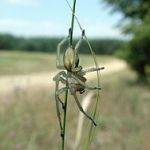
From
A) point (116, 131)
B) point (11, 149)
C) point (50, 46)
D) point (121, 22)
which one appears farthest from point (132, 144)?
point (50, 46)

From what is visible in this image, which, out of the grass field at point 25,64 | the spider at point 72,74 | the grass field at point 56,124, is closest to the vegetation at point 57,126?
the grass field at point 56,124

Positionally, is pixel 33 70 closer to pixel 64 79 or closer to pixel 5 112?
pixel 5 112

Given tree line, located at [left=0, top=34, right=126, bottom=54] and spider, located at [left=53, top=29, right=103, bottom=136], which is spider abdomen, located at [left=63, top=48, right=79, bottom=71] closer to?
spider, located at [left=53, top=29, right=103, bottom=136]

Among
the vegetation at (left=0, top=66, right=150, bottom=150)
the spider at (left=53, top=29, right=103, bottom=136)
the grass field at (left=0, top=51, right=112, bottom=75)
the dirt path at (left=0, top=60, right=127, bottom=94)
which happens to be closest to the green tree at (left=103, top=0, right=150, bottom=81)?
the dirt path at (left=0, top=60, right=127, bottom=94)

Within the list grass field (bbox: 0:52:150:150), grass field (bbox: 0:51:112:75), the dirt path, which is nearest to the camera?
grass field (bbox: 0:52:150:150)

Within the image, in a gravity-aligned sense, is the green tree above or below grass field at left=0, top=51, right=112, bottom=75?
above

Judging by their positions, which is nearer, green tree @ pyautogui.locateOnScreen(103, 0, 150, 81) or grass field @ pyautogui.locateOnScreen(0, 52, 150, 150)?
grass field @ pyautogui.locateOnScreen(0, 52, 150, 150)

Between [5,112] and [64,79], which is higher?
[64,79]

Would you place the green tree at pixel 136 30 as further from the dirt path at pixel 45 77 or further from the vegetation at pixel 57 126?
the vegetation at pixel 57 126

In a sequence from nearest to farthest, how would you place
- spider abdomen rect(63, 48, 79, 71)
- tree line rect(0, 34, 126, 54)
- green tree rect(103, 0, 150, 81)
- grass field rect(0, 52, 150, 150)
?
spider abdomen rect(63, 48, 79, 71) → grass field rect(0, 52, 150, 150) → green tree rect(103, 0, 150, 81) → tree line rect(0, 34, 126, 54)
